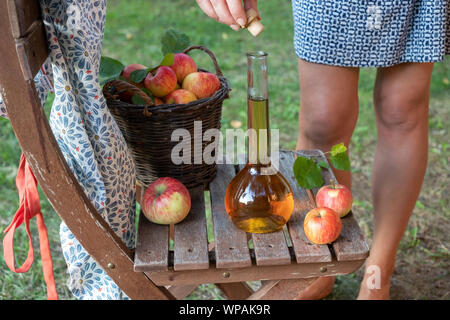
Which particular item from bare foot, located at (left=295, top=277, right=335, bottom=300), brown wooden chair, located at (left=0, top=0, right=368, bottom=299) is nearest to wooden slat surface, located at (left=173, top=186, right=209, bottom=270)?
brown wooden chair, located at (left=0, top=0, right=368, bottom=299)

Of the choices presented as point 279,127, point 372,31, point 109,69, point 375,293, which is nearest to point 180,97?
point 109,69

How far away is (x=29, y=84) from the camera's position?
36.2 inches

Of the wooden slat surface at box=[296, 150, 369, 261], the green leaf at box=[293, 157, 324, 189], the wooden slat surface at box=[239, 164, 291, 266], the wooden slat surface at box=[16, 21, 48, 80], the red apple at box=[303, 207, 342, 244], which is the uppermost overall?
the wooden slat surface at box=[16, 21, 48, 80]

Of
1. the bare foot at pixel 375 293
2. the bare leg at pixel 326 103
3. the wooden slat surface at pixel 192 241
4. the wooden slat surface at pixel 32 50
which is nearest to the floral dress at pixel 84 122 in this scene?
the wooden slat surface at pixel 32 50

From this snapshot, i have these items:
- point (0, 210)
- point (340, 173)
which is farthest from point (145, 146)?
point (0, 210)

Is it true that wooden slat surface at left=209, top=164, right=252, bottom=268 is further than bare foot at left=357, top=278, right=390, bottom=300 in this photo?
No

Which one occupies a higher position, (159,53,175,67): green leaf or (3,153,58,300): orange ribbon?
(159,53,175,67): green leaf

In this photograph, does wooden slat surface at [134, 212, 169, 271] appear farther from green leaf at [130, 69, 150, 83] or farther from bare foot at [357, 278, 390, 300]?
bare foot at [357, 278, 390, 300]

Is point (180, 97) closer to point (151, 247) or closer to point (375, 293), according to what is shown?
point (151, 247)

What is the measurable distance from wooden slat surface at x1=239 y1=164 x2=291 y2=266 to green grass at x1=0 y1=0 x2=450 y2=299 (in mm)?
914

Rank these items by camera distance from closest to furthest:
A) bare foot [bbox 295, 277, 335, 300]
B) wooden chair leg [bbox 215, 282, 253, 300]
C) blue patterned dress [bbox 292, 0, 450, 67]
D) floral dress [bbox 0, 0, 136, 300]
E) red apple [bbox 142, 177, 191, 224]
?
floral dress [bbox 0, 0, 136, 300], red apple [bbox 142, 177, 191, 224], blue patterned dress [bbox 292, 0, 450, 67], wooden chair leg [bbox 215, 282, 253, 300], bare foot [bbox 295, 277, 335, 300]

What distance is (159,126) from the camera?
121 cm

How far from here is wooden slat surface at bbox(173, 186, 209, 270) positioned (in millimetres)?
1063
